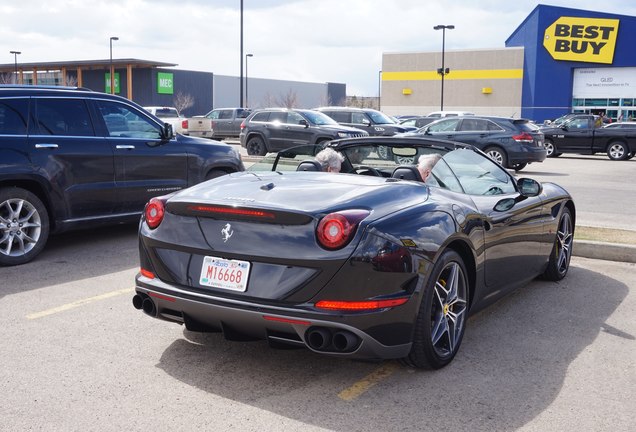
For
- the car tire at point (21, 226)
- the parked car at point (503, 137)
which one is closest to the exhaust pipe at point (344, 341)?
the car tire at point (21, 226)

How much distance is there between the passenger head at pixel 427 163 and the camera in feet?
16.6

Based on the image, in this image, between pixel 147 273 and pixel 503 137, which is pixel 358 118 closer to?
pixel 503 137

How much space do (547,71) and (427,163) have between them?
55.0 m

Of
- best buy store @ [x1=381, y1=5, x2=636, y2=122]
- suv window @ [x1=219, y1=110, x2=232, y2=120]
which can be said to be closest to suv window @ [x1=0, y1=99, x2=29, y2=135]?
suv window @ [x1=219, y1=110, x2=232, y2=120]

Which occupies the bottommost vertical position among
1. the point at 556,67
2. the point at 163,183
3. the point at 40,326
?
the point at 40,326

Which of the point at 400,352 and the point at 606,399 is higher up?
the point at 400,352

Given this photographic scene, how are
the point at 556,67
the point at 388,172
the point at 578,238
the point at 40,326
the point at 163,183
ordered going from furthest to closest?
1. the point at 556,67
2. the point at 163,183
3. the point at 578,238
4. the point at 388,172
5. the point at 40,326

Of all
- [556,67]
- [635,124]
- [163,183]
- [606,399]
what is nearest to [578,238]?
[606,399]

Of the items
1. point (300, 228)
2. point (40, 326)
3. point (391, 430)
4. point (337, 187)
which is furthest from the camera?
point (40, 326)

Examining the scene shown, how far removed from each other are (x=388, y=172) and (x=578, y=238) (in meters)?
3.54

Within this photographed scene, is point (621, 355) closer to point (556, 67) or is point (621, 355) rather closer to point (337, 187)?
point (337, 187)

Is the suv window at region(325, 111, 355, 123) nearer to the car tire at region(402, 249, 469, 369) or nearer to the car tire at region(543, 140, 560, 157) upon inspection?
the car tire at region(543, 140, 560, 157)

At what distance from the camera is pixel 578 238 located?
26.4 feet

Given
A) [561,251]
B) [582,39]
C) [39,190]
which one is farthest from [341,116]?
[582,39]
